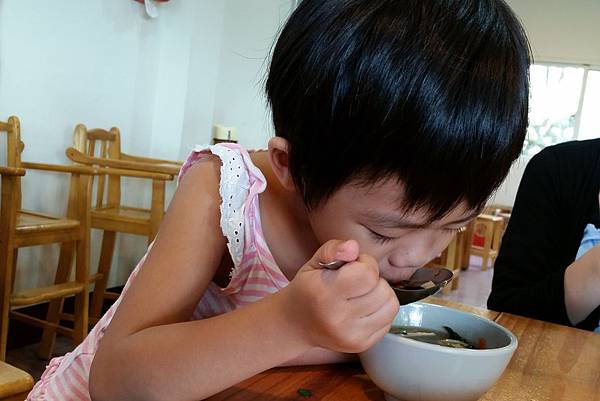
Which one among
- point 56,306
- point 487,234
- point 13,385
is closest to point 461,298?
point 487,234

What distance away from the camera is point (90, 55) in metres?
2.78

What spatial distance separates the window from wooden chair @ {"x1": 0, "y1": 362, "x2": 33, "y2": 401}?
6.06 metres

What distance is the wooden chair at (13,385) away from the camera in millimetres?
870

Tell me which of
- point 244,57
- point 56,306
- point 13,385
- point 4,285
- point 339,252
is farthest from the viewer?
point 244,57

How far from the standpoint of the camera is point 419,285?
0.61m

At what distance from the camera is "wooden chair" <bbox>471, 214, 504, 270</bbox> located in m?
5.50

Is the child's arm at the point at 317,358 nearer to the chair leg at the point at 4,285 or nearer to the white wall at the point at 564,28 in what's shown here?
the chair leg at the point at 4,285

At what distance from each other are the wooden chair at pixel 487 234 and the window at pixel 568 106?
1125mm

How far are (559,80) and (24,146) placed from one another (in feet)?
18.6

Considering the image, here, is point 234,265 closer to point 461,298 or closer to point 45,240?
point 45,240

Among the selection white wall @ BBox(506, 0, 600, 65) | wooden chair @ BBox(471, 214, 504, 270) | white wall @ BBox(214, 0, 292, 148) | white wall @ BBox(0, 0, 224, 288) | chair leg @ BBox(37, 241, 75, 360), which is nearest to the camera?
chair leg @ BBox(37, 241, 75, 360)

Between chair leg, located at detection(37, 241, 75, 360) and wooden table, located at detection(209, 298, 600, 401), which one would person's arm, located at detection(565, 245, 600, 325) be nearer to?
wooden table, located at detection(209, 298, 600, 401)

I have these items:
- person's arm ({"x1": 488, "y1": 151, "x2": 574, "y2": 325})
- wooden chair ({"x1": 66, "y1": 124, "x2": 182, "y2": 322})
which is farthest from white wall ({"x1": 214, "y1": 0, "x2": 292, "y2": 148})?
person's arm ({"x1": 488, "y1": 151, "x2": 574, "y2": 325})

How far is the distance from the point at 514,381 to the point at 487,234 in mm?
5130
